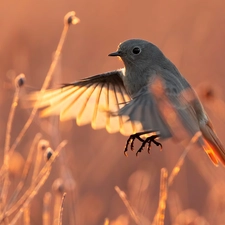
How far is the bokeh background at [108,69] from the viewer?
4879mm

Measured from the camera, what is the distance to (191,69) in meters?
7.09

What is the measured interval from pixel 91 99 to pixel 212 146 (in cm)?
80

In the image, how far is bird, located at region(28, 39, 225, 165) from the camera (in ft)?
11.2

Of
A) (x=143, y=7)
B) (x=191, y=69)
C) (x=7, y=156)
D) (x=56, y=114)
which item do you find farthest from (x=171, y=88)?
(x=143, y=7)

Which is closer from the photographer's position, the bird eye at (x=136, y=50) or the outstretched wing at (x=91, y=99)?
the bird eye at (x=136, y=50)

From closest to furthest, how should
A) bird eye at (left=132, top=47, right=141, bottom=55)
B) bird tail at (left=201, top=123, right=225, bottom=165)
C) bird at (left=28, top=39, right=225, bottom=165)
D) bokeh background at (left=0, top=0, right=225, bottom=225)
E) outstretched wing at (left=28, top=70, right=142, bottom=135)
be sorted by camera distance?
bird at (left=28, top=39, right=225, bottom=165)
bird tail at (left=201, top=123, right=225, bottom=165)
bird eye at (left=132, top=47, right=141, bottom=55)
outstretched wing at (left=28, top=70, right=142, bottom=135)
bokeh background at (left=0, top=0, right=225, bottom=225)

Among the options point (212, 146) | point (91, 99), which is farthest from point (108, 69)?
point (212, 146)

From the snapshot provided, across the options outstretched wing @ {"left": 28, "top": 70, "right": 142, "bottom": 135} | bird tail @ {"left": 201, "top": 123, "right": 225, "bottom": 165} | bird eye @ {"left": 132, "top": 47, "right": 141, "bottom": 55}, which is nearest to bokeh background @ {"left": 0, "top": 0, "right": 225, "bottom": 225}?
bird tail @ {"left": 201, "top": 123, "right": 225, "bottom": 165}

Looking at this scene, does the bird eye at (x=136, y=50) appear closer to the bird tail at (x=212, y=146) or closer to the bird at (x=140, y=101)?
the bird at (x=140, y=101)

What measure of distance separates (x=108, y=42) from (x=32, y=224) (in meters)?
3.03

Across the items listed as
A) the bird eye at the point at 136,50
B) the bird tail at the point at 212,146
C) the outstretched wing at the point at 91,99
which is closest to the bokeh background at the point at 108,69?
the bird tail at the point at 212,146

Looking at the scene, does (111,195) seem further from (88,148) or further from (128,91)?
(128,91)

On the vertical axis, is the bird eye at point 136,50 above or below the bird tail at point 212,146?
above

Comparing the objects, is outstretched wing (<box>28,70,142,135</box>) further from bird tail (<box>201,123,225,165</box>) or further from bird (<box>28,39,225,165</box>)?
bird tail (<box>201,123,225,165</box>)
